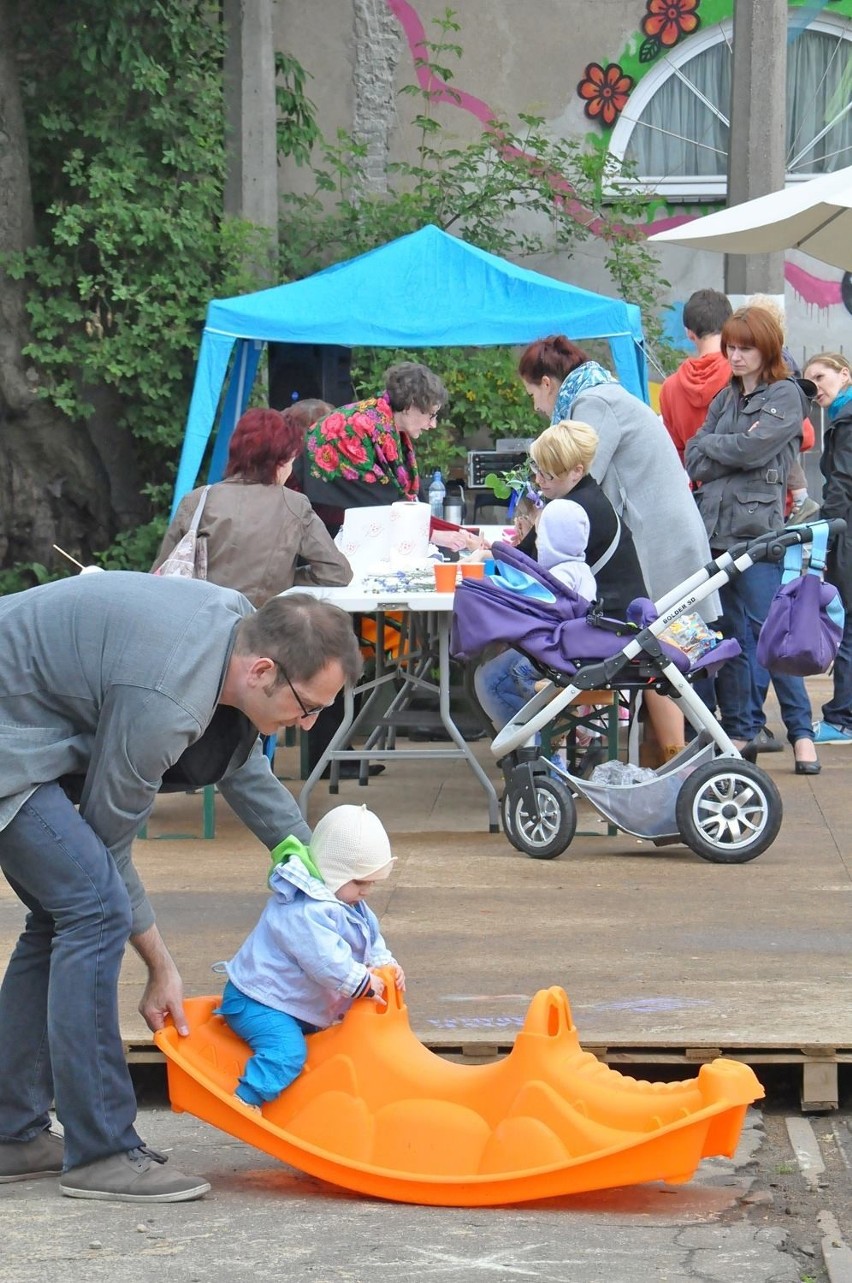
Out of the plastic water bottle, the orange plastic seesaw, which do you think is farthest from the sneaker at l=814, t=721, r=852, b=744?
the orange plastic seesaw

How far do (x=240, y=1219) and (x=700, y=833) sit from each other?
3022 mm

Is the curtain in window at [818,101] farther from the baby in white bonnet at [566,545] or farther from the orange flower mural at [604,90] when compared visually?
the baby in white bonnet at [566,545]

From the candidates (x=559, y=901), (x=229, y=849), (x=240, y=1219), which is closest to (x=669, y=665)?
(x=559, y=901)

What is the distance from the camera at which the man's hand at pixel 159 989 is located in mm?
3549

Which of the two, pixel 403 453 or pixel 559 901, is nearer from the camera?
pixel 559 901

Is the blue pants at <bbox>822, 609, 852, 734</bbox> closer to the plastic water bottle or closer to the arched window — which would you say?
the plastic water bottle

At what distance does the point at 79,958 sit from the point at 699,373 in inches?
218

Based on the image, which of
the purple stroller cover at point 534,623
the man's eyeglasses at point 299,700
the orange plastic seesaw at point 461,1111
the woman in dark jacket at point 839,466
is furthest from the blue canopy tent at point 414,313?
the man's eyeglasses at point 299,700

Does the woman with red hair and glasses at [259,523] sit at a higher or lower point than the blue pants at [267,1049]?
higher

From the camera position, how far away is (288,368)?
11.1 m

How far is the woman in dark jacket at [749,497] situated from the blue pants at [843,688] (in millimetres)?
555

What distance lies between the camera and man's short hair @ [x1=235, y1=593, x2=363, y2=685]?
10.4ft

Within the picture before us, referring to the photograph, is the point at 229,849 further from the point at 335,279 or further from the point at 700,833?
the point at 335,279

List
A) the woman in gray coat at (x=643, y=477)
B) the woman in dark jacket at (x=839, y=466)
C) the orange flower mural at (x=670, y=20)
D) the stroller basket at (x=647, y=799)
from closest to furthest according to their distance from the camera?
the stroller basket at (x=647, y=799), the woman in gray coat at (x=643, y=477), the woman in dark jacket at (x=839, y=466), the orange flower mural at (x=670, y=20)
